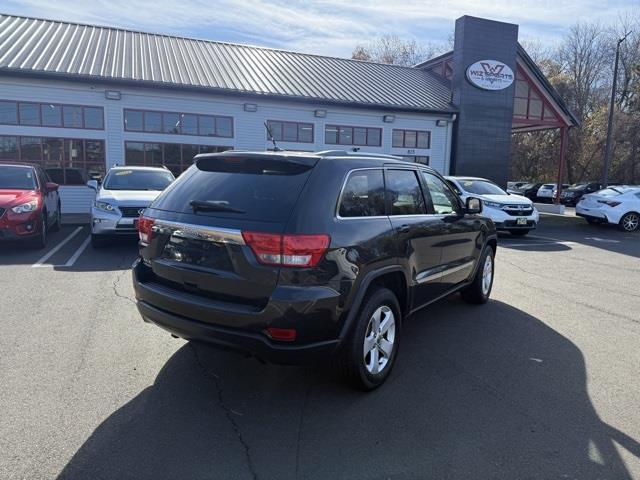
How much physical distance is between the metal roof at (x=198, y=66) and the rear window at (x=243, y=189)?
555 inches

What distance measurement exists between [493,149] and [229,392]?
2119 centimetres

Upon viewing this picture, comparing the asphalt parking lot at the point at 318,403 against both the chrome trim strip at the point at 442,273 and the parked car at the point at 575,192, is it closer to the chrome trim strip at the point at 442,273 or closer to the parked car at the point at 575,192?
the chrome trim strip at the point at 442,273

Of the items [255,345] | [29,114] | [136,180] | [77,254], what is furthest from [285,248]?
[29,114]

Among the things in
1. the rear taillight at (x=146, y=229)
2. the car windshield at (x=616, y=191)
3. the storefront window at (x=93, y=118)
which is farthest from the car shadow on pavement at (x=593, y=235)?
the storefront window at (x=93, y=118)

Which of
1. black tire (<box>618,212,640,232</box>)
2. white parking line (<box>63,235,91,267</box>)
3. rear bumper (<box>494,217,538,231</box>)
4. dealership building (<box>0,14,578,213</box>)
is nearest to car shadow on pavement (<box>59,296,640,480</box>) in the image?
white parking line (<box>63,235,91,267</box>)

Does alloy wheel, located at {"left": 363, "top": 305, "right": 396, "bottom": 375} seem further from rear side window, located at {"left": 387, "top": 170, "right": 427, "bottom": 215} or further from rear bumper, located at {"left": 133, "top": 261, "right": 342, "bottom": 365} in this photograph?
rear side window, located at {"left": 387, "top": 170, "right": 427, "bottom": 215}

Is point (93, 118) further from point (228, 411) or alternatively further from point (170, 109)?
point (228, 411)

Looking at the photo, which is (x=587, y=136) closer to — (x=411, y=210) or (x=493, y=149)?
(x=493, y=149)

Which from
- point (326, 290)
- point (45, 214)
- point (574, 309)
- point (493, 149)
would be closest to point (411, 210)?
point (326, 290)

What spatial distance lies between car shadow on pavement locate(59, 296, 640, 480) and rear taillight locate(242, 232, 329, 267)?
1102mm

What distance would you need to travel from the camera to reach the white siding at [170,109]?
15.5m

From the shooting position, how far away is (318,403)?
11.5 ft

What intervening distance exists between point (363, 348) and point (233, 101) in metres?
15.7

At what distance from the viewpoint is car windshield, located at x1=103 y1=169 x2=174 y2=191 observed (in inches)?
394
